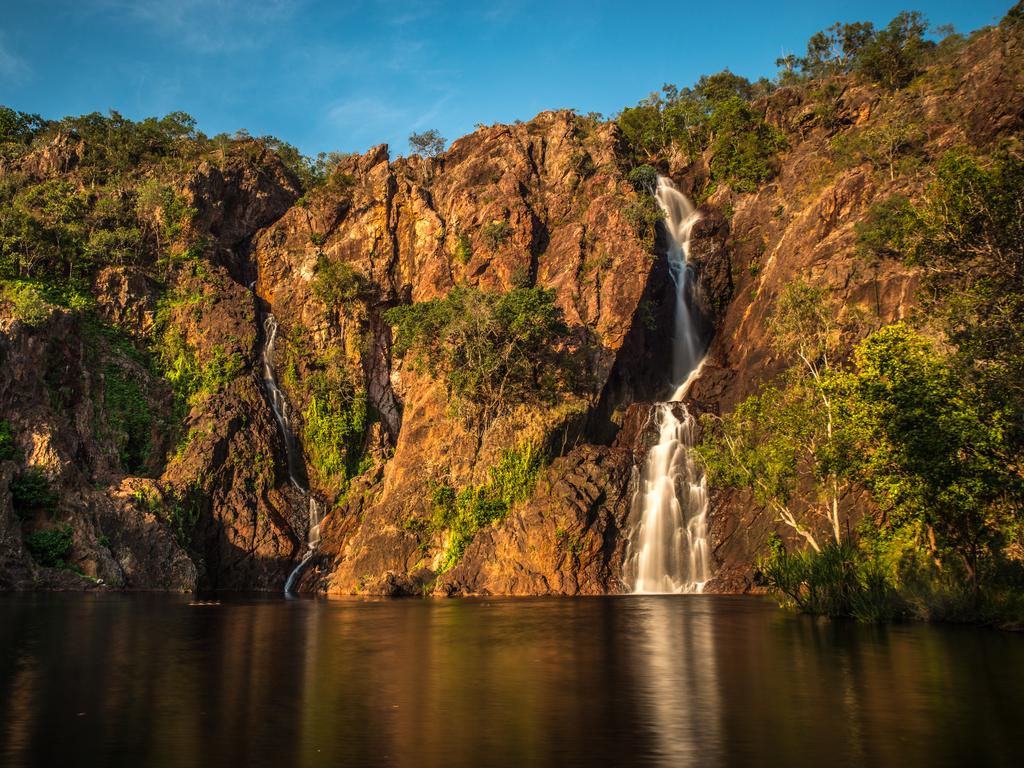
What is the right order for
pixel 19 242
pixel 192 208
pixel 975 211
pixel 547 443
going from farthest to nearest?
pixel 192 208
pixel 19 242
pixel 547 443
pixel 975 211

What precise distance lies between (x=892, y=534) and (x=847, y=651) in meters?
8.75

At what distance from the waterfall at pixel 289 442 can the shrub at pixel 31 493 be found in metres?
17.5

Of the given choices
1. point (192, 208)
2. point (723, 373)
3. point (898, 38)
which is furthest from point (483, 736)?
point (898, 38)

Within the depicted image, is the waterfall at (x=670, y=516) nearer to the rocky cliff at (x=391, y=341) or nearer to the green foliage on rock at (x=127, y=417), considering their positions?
the rocky cliff at (x=391, y=341)

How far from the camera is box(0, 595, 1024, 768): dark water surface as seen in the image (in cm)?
993

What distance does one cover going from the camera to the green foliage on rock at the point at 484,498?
53469mm

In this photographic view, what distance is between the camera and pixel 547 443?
55.7 metres

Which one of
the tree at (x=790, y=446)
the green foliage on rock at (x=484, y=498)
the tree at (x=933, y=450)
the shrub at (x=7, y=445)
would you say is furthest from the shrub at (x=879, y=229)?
the shrub at (x=7, y=445)

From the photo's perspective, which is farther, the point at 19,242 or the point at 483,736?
the point at 19,242

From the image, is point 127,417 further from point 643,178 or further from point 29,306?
point 643,178

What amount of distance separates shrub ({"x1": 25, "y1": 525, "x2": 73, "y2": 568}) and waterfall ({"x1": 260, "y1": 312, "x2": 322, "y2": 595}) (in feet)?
52.0

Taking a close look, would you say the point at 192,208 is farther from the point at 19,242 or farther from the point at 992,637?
the point at 992,637

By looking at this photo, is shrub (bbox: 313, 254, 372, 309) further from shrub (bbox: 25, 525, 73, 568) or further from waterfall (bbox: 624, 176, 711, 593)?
shrub (bbox: 25, 525, 73, 568)

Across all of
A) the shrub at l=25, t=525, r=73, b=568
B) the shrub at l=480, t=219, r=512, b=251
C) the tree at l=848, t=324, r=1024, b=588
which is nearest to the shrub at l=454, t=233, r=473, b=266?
the shrub at l=480, t=219, r=512, b=251
